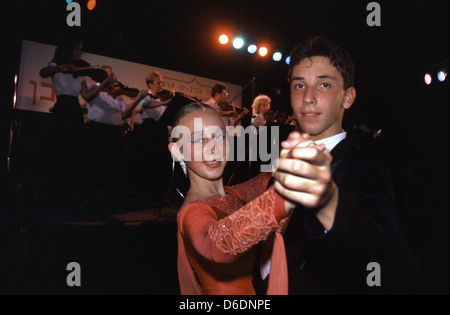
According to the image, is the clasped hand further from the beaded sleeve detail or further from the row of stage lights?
the row of stage lights

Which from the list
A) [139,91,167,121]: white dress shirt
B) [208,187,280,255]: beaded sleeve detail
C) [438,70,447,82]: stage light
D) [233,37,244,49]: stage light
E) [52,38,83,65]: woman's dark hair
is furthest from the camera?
[233,37,244,49]: stage light

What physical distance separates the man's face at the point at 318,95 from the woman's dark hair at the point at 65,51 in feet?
14.4

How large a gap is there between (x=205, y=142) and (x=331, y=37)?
3702 millimetres

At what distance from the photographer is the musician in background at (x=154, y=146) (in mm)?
5695

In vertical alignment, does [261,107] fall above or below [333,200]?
above

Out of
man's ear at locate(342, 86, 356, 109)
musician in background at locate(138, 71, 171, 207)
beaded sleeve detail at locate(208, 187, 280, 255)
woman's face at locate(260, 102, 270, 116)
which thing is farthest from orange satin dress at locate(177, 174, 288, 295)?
woman's face at locate(260, 102, 270, 116)

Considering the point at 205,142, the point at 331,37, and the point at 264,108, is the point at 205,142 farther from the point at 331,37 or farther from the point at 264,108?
the point at 264,108

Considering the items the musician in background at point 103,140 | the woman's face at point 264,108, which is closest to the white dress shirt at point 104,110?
the musician in background at point 103,140

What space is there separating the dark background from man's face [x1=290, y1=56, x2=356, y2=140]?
340 cm

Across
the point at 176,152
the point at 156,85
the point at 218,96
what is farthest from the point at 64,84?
the point at 176,152

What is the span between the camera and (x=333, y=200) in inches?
29.5

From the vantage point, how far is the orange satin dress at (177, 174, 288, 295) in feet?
2.62

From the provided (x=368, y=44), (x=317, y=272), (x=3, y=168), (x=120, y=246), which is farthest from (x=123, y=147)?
(x=317, y=272)

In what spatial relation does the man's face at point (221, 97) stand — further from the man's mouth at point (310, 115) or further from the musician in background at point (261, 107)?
Answer: the man's mouth at point (310, 115)
